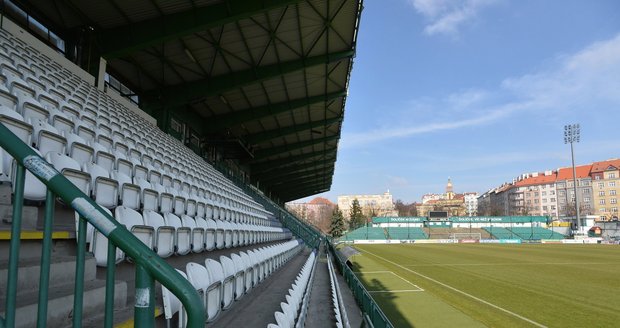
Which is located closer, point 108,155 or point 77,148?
point 77,148

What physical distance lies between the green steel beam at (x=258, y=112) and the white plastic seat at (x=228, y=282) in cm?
1544

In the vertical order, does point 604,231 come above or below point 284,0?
below

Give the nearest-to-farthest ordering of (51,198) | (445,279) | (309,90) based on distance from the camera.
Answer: (51,198), (445,279), (309,90)

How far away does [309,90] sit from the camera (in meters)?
18.5

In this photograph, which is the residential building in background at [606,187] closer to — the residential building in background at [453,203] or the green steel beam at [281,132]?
the residential building in background at [453,203]

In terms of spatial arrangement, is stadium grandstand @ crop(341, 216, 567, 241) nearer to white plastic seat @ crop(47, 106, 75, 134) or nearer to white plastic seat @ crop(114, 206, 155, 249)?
white plastic seat @ crop(47, 106, 75, 134)

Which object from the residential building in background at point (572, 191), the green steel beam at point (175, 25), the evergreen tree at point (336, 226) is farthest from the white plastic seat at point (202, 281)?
the residential building in background at point (572, 191)

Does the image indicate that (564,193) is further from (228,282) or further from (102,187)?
(102,187)

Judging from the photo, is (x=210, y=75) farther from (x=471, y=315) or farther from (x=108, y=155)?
(x=471, y=315)

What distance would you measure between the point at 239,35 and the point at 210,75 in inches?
110

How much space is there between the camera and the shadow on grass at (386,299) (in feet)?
31.3

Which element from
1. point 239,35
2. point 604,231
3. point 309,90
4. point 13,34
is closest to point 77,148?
point 13,34

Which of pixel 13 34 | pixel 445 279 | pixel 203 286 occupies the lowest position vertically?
pixel 445 279

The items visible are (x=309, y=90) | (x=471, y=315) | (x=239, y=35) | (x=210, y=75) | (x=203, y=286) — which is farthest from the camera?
(x=309, y=90)
